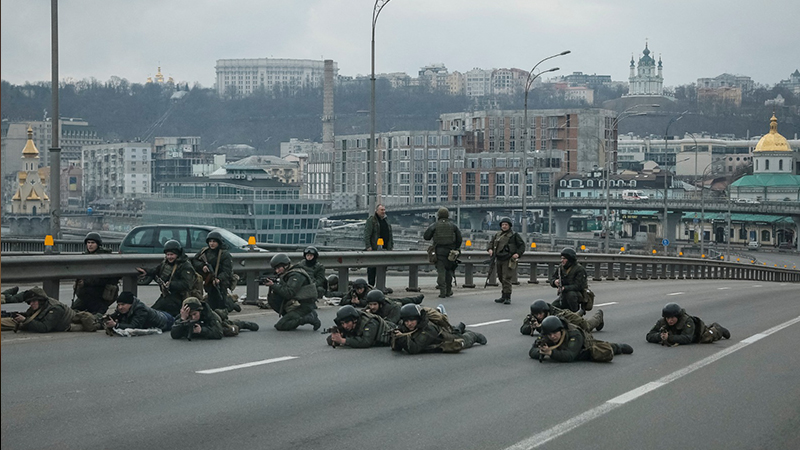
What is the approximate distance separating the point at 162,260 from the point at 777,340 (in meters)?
8.57

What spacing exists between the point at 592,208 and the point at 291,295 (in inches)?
4628

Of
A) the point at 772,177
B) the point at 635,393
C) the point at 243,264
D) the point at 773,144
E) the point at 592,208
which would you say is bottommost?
the point at 635,393

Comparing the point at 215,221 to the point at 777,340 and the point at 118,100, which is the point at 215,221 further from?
the point at 118,100

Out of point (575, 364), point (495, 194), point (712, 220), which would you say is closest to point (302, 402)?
point (575, 364)

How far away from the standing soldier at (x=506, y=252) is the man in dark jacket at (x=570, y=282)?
398 cm

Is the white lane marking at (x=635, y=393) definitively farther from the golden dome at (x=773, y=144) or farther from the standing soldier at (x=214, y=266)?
the golden dome at (x=773, y=144)

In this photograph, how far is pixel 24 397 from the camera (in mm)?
8695

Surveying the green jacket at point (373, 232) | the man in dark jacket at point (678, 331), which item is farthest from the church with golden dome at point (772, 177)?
the man in dark jacket at point (678, 331)

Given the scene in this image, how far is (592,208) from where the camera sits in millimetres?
129000

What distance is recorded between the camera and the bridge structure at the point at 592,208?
399 feet

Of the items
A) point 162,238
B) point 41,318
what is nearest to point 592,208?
point 162,238

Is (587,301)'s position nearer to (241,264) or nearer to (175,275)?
(241,264)

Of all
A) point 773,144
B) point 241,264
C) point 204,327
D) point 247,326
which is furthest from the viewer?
point 773,144

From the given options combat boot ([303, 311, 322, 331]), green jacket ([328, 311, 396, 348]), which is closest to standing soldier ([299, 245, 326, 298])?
combat boot ([303, 311, 322, 331])
